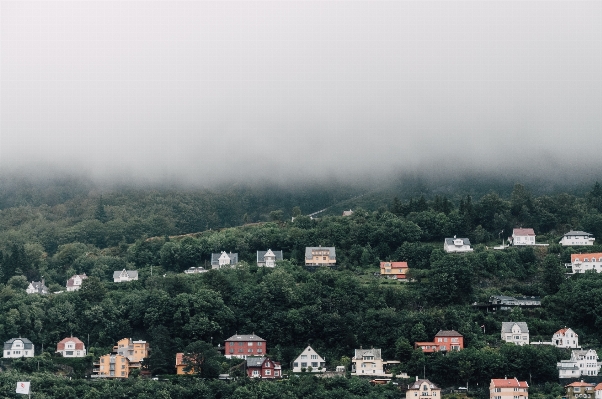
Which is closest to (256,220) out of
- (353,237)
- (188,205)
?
(188,205)

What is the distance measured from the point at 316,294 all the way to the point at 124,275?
1996 centimetres

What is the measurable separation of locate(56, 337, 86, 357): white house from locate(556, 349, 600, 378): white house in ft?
114

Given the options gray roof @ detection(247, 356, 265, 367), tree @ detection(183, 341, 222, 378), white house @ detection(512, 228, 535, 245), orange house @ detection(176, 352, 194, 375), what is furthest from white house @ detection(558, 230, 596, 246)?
orange house @ detection(176, 352, 194, 375)

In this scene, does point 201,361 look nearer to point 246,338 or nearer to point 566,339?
point 246,338

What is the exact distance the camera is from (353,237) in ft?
362

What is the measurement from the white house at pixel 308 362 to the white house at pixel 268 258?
17694mm

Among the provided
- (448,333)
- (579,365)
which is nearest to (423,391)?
(448,333)

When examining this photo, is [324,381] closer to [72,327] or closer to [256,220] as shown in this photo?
[72,327]

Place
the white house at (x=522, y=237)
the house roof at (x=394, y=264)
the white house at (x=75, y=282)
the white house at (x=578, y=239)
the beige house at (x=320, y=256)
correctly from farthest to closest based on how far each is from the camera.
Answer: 1. the white house at (x=522, y=237)
2. the white house at (x=578, y=239)
3. the white house at (x=75, y=282)
4. the beige house at (x=320, y=256)
5. the house roof at (x=394, y=264)

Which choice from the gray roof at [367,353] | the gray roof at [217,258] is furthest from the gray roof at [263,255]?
the gray roof at [367,353]

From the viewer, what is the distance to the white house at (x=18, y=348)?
91.5 metres

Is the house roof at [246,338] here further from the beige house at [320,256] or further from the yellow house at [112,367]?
the beige house at [320,256]

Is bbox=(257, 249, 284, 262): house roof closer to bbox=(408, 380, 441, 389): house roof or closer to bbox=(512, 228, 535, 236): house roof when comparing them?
bbox=(512, 228, 535, 236): house roof

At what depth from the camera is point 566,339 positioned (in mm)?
90938
